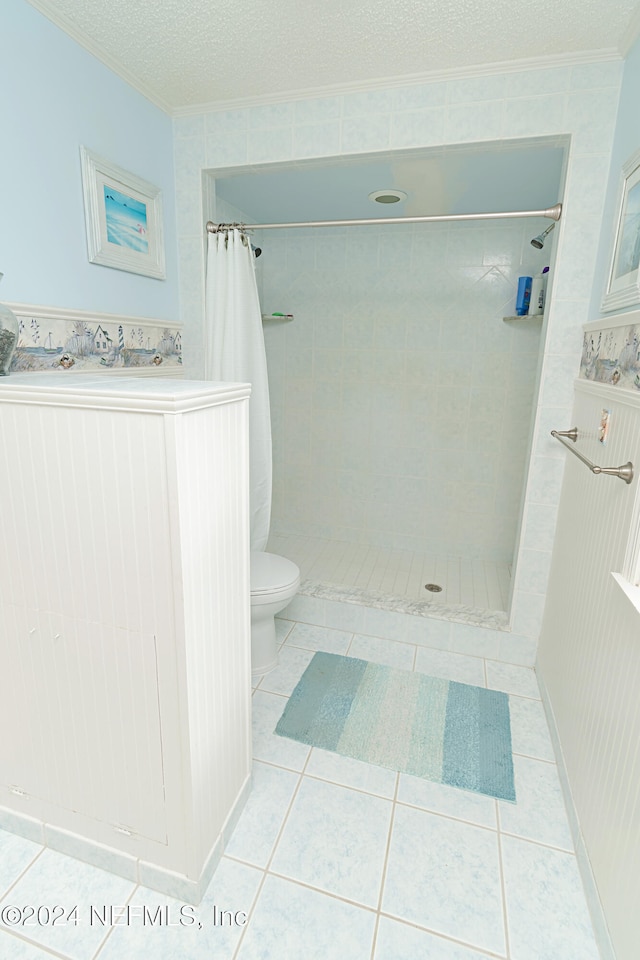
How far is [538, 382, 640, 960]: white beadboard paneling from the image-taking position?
1061 mm

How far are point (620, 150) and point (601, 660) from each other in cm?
160

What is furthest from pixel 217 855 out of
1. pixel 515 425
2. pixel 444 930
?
pixel 515 425

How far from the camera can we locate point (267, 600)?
1.96 m

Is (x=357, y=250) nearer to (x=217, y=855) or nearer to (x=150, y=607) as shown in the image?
(x=150, y=607)

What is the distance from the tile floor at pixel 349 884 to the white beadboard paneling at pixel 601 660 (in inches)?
6.0

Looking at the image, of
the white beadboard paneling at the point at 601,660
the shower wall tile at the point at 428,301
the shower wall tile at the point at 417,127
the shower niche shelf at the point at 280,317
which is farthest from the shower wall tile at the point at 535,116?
the shower niche shelf at the point at 280,317

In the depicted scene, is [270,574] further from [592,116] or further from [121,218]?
[592,116]

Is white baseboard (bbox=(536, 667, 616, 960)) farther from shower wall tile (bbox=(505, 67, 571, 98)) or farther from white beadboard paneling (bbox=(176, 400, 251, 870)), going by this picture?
shower wall tile (bbox=(505, 67, 571, 98))

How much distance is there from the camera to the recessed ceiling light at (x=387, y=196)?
2.47 m

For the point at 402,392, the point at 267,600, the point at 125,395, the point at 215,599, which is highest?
the point at 125,395

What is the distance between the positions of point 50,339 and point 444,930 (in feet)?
6.48

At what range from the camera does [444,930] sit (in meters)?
1.17

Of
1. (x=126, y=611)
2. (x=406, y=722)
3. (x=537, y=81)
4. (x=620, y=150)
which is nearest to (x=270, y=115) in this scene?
(x=537, y=81)

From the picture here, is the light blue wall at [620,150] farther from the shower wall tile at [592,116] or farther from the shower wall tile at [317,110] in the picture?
the shower wall tile at [317,110]
